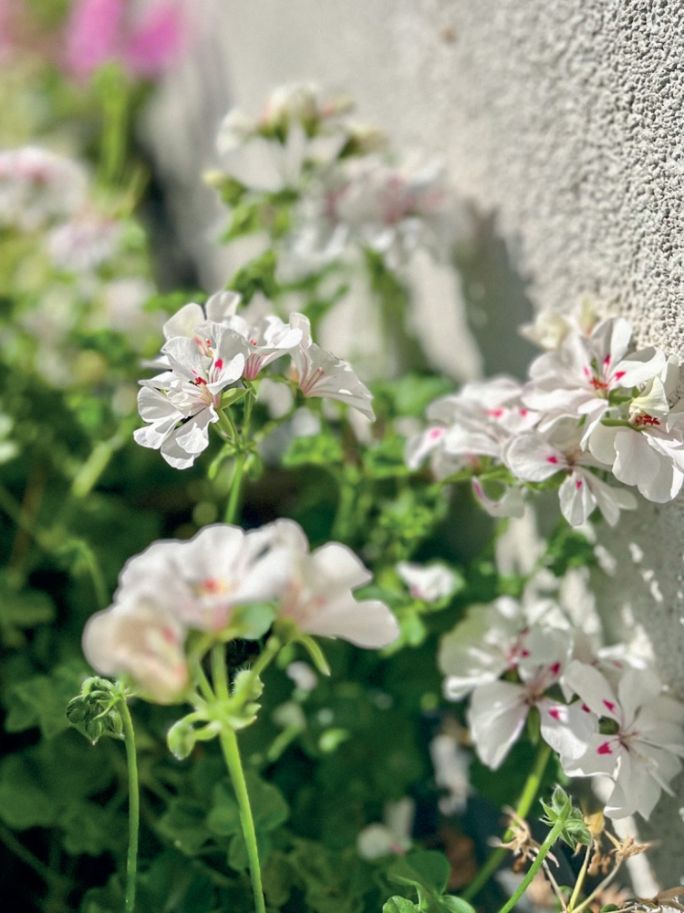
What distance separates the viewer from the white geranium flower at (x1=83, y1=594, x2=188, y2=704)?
0.48m

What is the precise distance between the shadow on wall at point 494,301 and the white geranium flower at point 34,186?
0.50 meters

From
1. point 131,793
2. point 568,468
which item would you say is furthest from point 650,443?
point 131,793

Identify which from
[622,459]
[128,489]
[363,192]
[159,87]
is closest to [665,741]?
[622,459]

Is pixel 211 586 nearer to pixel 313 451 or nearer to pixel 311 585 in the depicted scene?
pixel 311 585

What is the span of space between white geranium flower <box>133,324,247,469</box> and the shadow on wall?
1.28ft

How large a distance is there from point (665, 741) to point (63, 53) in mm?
2050

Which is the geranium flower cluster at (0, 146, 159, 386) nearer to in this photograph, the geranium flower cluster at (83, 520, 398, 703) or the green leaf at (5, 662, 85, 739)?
the green leaf at (5, 662, 85, 739)

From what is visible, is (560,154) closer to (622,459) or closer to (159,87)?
(622,459)

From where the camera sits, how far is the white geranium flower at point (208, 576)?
48 cm

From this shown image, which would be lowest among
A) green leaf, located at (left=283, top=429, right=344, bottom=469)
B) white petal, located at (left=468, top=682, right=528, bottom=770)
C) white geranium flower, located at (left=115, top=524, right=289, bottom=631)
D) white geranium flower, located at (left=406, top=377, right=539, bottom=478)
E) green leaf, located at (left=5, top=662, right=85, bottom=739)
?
white petal, located at (left=468, top=682, right=528, bottom=770)

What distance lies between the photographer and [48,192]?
3.89ft

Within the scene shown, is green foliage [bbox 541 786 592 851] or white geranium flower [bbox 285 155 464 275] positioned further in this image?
white geranium flower [bbox 285 155 464 275]

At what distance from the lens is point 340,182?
101 centimetres

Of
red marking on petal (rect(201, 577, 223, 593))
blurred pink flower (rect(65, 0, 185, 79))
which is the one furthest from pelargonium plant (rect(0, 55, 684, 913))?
blurred pink flower (rect(65, 0, 185, 79))
